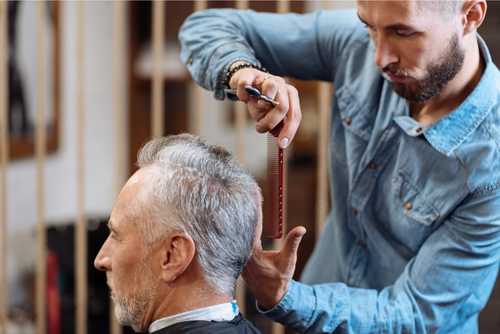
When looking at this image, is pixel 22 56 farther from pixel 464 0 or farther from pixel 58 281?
pixel 464 0

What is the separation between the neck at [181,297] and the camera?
1.12 m

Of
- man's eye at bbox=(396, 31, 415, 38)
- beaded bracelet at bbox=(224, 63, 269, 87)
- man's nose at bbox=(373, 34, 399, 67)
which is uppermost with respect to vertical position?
man's eye at bbox=(396, 31, 415, 38)

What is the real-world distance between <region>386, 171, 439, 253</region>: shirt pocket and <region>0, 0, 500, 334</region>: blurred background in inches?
26.2

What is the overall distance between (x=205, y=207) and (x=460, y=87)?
2.43 feet

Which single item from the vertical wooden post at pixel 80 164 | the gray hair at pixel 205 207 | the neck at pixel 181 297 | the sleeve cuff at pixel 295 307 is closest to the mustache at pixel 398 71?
the gray hair at pixel 205 207

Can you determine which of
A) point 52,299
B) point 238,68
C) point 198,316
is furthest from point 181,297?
point 52,299

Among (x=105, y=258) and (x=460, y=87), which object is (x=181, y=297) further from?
(x=460, y=87)

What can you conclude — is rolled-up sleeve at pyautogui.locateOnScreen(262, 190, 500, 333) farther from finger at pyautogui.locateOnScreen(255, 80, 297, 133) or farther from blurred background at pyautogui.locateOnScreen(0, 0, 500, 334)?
blurred background at pyautogui.locateOnScreen(0, 0, 500, 334)

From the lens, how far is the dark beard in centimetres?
116

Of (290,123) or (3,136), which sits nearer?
(290,123)

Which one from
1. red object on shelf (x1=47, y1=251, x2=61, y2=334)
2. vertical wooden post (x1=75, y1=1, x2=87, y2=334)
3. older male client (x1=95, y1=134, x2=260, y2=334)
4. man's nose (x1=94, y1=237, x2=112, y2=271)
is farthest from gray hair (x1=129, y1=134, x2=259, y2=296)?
red object on shelf (x1=47, y1=251, x2=61, y2=334)

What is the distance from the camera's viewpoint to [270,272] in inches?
46.8

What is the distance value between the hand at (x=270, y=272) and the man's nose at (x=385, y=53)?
486 mm

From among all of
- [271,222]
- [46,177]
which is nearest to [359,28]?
[271,222]
